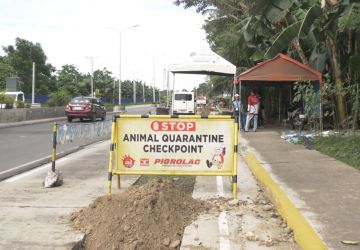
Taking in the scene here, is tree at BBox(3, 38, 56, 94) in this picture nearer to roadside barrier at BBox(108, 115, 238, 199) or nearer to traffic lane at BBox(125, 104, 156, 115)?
traffic lane at BBox(125, 104, 156, 115)

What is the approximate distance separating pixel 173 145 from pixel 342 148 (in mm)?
5992

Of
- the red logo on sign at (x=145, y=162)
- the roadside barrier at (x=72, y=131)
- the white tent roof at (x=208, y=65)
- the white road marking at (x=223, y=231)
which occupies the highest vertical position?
the white tent roof at (x=208, y=65)

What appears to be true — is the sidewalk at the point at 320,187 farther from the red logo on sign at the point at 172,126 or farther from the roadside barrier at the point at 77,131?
the roadside barrier at the point at 77,131

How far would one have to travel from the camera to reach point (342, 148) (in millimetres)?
12406

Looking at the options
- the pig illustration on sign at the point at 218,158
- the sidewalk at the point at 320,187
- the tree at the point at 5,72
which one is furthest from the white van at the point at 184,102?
the tree at the point at 5,72

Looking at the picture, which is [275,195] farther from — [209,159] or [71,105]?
[71,105]

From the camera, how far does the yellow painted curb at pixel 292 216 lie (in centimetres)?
495

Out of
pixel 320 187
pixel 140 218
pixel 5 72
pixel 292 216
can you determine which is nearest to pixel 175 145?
pixel 140 218

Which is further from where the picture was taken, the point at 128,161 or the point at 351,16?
the point at 351,16

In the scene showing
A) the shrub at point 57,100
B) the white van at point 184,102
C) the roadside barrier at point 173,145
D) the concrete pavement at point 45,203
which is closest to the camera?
the concrete pavement at point 45,203

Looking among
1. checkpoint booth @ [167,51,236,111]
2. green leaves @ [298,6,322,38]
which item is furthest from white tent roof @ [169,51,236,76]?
green leaves @ [298,6,322,38]

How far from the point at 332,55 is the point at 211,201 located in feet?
38.0

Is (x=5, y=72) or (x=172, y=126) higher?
(x=5, y=72)

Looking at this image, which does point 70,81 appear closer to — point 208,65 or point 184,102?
point 184,102
